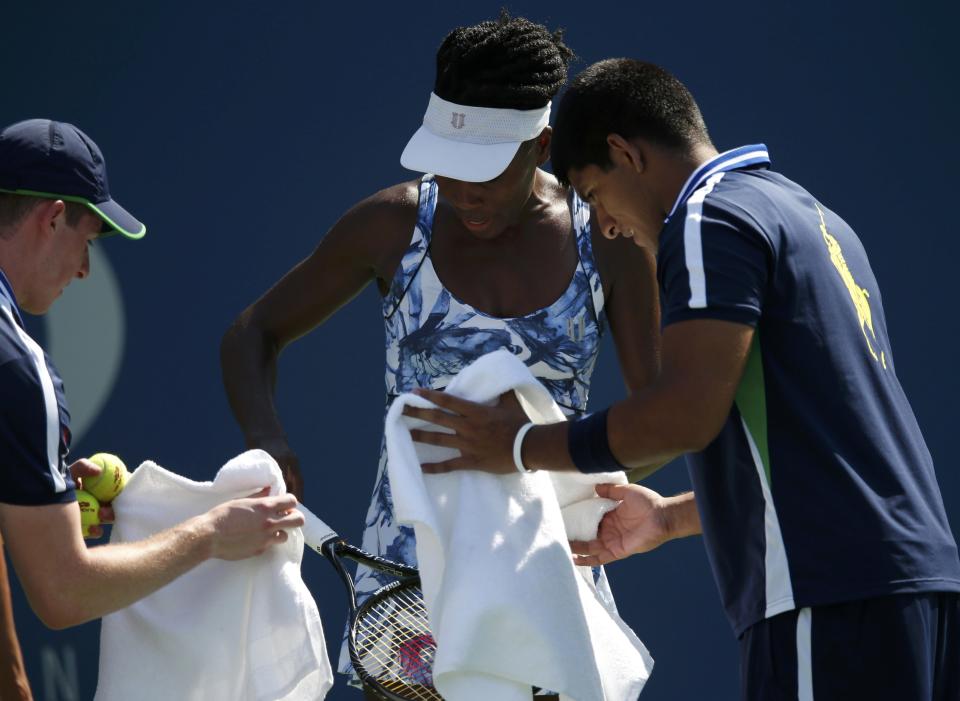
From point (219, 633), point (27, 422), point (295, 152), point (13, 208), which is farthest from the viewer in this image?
point (295, 152)

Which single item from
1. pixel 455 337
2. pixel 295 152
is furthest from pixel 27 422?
pixel 295 152

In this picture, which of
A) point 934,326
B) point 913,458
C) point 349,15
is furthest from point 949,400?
point 913,458

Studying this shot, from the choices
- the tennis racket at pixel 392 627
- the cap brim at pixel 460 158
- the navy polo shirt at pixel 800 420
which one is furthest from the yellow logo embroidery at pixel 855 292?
the tennis racket at pixel 392 627

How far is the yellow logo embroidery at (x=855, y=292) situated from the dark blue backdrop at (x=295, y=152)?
7.79ft

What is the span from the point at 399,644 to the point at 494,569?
35cm

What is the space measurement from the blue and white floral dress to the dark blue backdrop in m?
1.59

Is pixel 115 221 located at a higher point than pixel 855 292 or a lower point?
higher

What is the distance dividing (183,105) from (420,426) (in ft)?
8.20

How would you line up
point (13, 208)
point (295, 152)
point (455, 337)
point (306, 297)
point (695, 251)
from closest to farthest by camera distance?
point (695, 251)
point (13, 208)
point (455, 337)
point (306, 297)
point (295, 152)

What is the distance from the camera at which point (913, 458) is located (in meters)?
2.45

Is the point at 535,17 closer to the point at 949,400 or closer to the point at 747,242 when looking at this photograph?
the point at 949,400

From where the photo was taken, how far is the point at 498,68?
3.14 m

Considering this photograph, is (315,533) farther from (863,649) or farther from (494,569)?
(863,649)

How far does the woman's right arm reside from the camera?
327cm
